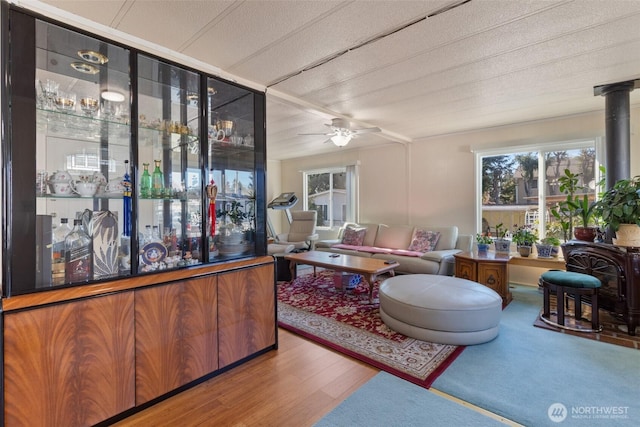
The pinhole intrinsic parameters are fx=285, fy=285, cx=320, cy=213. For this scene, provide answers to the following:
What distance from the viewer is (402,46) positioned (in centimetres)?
211

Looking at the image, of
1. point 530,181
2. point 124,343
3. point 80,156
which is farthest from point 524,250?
point 80,156

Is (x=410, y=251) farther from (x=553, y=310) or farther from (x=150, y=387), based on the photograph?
(x=150, y=387)

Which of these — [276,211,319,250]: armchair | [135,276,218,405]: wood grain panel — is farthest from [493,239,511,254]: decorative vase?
[135,276,218,405]: wood grain panel

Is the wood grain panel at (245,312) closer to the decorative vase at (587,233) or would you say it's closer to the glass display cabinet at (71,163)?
the glass display cabinet at (71,163)

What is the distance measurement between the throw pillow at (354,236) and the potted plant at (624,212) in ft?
11.1

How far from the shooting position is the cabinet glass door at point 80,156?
146cm

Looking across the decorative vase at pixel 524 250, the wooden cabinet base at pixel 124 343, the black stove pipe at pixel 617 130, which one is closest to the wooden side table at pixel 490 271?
the decorative vase at pixel 524 250

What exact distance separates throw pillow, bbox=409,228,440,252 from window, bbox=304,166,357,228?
1683mm

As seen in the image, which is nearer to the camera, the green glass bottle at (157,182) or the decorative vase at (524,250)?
the green glass bottle at (157,182)

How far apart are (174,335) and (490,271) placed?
341 centimetres

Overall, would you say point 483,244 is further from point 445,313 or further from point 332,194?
point 332,194

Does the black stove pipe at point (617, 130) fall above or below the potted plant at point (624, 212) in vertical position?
above

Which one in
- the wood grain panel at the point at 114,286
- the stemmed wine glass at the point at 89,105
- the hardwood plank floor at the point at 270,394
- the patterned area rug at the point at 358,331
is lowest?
the hardwood plank floor at the point at 270,394

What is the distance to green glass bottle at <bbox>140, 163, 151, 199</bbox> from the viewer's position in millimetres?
1847
